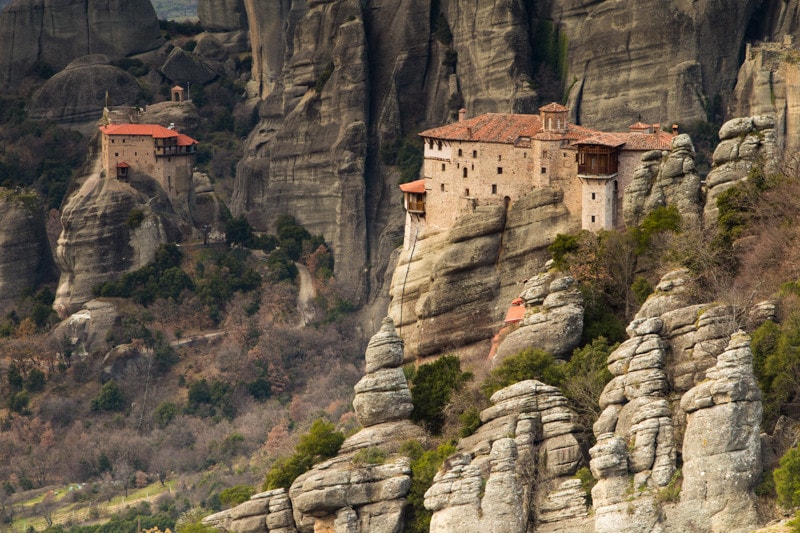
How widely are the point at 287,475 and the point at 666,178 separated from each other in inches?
509

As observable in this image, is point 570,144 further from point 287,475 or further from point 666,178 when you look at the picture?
point 287,475

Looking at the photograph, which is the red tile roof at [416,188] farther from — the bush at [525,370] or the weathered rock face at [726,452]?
the weathered rock face at [726,452]

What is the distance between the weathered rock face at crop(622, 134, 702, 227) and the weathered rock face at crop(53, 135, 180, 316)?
41.6 meters

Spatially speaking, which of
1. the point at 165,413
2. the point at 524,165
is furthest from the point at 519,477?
the point at 165,413

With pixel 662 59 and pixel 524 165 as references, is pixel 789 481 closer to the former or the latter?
pixel 524 165

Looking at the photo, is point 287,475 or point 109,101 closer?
point 287,475

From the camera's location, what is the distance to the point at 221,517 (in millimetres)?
61219

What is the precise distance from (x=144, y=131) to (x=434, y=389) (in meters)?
45.0

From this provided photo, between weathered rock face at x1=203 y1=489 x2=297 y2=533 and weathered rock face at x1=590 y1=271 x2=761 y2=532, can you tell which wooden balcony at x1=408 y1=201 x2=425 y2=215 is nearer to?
weathered rock face at x1=203 y1=489 x2=297 y2=533

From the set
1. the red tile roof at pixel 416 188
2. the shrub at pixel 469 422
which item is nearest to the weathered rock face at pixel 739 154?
the shrub at pixel 469 422

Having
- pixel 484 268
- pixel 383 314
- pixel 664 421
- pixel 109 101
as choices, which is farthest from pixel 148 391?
pixel 664 421

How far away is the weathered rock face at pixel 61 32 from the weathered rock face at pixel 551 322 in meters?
63.0

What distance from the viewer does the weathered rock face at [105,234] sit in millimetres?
102625

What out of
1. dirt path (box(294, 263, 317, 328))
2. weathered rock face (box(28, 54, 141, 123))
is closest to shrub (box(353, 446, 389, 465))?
dirt path (box(294, 263, 317, 328))
